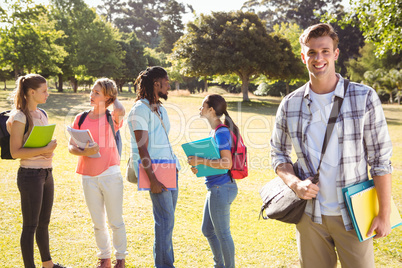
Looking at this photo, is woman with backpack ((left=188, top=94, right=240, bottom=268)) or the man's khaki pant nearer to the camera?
the man's khaki pant

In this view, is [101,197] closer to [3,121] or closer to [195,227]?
[3,121]

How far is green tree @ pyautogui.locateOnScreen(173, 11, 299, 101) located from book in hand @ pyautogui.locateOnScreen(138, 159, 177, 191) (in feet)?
79.5

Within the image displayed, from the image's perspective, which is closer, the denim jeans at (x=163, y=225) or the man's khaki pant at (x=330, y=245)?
the man's khaki pant at (x=330, y=245)

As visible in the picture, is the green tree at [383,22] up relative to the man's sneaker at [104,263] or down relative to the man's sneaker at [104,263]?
up

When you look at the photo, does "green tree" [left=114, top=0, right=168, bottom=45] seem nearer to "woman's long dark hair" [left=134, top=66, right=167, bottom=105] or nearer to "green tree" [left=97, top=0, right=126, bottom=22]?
"green tree" [left=97, top=0, right=126, bottom=22]

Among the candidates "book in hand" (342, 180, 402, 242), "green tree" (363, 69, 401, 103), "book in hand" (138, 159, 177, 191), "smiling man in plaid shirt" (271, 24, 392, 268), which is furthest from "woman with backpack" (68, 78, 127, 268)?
"green tree" (363, 69, 401, 103)

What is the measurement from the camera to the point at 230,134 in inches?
139

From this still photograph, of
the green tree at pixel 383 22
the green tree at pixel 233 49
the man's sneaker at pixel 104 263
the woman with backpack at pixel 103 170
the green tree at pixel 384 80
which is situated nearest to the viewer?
the woman with backpack at pixel 103 170

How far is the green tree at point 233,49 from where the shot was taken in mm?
27328

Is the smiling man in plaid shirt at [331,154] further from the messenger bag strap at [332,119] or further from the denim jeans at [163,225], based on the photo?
the denim jeans at [163,225]

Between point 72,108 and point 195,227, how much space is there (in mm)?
19288

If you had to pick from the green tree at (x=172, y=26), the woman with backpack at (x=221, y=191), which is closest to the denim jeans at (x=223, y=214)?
the woman with backpack at (x=221, y=191)

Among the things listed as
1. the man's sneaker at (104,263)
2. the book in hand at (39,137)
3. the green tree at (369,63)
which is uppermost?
the green tree at (369,63)

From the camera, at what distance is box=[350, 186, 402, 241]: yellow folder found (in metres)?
2.20
